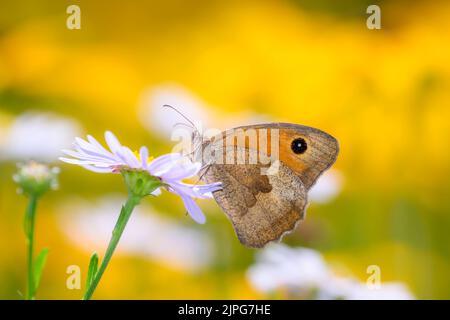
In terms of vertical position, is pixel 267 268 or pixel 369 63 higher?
pixel 369 63

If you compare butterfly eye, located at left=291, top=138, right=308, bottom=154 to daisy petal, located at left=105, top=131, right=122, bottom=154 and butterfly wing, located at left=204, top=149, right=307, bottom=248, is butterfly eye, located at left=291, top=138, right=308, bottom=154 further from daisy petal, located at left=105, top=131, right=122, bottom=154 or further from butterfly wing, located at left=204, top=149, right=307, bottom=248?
daisy petal, located at left=105, top=131, right=122, bottom=154

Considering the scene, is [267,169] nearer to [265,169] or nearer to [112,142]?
[265,169]

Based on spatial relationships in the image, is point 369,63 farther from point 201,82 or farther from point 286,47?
point 201,82

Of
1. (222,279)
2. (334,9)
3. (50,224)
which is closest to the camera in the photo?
(222,279)

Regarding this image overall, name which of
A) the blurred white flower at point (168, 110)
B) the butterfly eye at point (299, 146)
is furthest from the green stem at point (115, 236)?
the blurred white flower at point (168, 110)

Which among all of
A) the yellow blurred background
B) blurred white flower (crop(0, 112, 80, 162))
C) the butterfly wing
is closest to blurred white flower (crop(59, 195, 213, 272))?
the yellow blurred background
